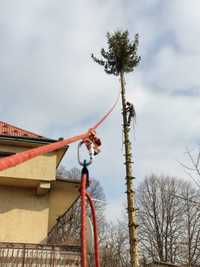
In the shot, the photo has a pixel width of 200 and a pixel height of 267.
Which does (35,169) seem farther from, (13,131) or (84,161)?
(84,161)

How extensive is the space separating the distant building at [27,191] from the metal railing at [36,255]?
7.83 ft

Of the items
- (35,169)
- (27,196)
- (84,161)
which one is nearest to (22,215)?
(27,196)

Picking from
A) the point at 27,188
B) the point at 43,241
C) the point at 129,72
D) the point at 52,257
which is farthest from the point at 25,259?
the point at 129,72

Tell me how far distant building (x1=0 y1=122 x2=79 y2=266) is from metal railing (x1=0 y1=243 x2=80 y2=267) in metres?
2.39

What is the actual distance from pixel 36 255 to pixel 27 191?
3856 mm

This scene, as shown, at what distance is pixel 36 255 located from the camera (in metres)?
11.2

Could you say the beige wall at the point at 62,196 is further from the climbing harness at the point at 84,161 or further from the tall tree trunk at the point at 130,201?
the climbing harness at the point at 84,161

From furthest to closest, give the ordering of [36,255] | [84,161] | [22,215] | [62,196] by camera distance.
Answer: [62,196]
[22,215]
[36,255]
[84,161]

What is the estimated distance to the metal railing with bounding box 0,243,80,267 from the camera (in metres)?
11.0

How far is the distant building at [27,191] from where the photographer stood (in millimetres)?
13898

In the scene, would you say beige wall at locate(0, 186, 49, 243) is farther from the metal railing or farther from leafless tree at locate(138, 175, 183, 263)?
leafless tree at locate(138, 175, 183, 263)

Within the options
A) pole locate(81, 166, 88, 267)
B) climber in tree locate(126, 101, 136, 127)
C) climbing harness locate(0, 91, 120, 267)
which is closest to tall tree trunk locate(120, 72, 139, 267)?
climber in tree locate(126, 101, 136, 127)

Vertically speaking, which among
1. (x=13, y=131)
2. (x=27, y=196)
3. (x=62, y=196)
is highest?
(x=13, y=131)

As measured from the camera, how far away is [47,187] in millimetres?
14250
